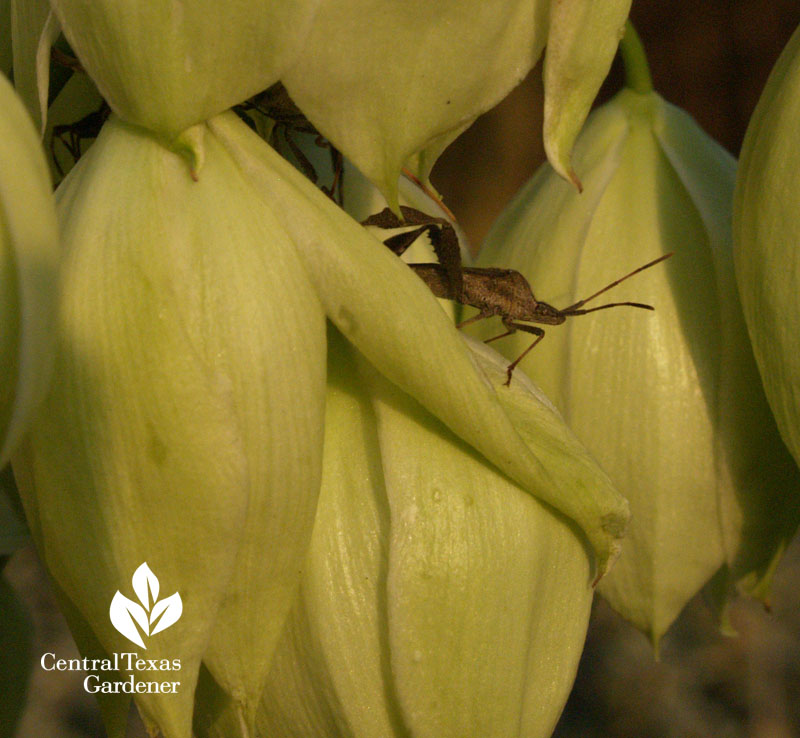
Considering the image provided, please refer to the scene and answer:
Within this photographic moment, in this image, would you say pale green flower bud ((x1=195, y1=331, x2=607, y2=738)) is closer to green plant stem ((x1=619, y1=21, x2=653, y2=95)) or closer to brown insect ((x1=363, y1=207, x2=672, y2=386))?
brown insect ((x1=363, y1=207, x2=672, y2=386))

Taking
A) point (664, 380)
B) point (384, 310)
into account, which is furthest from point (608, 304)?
point (384, 310)

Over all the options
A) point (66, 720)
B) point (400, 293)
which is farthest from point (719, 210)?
point (66, 720)

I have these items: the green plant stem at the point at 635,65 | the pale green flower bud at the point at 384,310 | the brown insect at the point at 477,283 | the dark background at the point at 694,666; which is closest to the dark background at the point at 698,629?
the dark background at the point at 694,666

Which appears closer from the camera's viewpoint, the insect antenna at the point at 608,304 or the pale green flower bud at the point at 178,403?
the pale green flower bud at the point at 178,403

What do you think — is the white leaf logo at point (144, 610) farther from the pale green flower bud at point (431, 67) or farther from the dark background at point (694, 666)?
the dark background at point (694, 666)

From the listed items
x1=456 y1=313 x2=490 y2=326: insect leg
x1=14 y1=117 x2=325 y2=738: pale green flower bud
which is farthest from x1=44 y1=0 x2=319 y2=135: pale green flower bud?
x1=456 y1=313 x2=490 y2=326: insect leg

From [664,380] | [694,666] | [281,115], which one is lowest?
[694,666]

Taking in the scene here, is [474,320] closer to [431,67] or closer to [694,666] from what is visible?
[431,67]
